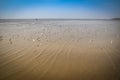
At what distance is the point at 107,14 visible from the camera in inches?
91.2

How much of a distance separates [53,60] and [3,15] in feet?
4.03

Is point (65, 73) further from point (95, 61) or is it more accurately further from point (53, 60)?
point (95, 61)

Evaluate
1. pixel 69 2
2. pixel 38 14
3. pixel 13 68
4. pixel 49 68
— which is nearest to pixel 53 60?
pixel 49 68

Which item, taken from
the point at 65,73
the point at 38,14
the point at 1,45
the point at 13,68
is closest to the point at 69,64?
the point at 65,73

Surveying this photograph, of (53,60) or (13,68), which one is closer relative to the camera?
(13,68)

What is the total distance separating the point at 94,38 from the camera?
2840 millimetres

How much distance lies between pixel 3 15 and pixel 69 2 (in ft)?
3.99

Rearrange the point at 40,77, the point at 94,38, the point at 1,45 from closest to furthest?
the point at 40,77 → the point at 1,45 → the point at 94,38

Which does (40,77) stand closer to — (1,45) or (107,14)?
(1,45)

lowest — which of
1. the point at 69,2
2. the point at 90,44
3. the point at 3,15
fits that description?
the point at 90,44

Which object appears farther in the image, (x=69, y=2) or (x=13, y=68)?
(x=69, y=2)

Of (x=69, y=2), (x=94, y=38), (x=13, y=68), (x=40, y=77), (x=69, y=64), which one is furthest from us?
(x=94, y=38)

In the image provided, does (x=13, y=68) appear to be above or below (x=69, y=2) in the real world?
below

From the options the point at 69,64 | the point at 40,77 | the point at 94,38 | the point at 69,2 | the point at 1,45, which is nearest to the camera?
the point at 40,77
